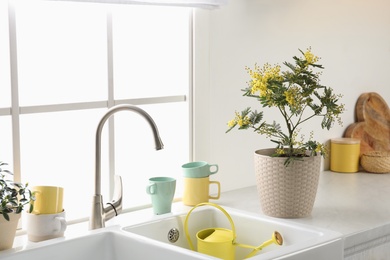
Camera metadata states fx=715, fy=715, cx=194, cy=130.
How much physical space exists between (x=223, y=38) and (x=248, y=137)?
1.36 ft

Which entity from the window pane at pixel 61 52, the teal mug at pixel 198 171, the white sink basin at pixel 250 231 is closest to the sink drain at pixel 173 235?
the white sink basin at pixel 250 231

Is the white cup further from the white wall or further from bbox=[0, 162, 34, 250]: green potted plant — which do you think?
the white wall

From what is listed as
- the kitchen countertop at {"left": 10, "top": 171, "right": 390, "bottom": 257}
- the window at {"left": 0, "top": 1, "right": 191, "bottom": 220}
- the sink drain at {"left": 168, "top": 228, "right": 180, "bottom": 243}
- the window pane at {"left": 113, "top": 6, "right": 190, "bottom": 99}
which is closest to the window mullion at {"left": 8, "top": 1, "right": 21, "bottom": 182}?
the window at {"left": 0, "top": 1, "right": 191, "bottom": 220}

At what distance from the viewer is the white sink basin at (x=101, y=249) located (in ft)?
6.34

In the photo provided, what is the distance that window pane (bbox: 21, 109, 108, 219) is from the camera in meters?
2.17

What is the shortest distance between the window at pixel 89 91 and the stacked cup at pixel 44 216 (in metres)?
0.15

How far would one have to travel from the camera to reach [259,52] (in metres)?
2.82

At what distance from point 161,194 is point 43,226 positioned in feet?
1.49

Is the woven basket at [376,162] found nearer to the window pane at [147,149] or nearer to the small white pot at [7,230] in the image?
the window pane at [147,149]

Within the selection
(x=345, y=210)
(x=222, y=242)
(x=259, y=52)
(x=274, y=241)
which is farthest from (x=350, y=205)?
(x=259, y=52)

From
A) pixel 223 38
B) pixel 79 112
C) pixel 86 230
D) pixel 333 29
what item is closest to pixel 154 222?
pixel 86 230

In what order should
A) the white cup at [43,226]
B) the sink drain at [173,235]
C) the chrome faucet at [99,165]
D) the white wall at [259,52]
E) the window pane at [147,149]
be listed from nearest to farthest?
1. the white cup at [43,226]
2. the chrome faucet at [99,165]
3. the sink drain at [173,235]
4. the window pane at [147,149]
5. the white wall at [259,52]

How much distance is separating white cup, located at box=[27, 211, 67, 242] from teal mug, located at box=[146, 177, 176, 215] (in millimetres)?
387

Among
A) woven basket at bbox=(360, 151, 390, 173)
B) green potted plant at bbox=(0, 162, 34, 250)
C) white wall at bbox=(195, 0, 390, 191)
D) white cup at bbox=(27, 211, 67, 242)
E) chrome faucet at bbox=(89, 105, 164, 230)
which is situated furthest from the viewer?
woven basket at bbox=(360, 151, 390, 173)
